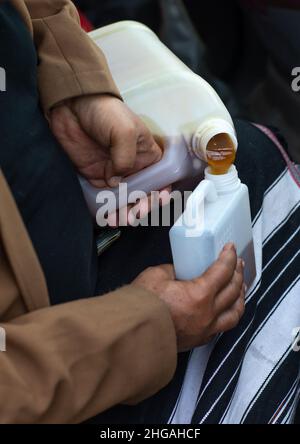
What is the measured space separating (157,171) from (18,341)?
370mm

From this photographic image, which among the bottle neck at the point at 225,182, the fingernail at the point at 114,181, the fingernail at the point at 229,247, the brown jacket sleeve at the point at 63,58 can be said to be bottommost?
the fingernail at the point at 114,181

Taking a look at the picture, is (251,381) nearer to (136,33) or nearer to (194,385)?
(194,385)

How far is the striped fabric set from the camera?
890 millimetres

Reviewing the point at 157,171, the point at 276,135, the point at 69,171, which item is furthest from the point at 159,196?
the point at 276,135

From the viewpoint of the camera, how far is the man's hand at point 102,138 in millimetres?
905

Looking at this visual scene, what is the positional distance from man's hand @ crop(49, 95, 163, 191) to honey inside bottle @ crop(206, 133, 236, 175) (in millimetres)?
94

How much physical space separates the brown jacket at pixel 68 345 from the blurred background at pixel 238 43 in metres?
0.94

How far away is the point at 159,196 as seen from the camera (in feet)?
3.26

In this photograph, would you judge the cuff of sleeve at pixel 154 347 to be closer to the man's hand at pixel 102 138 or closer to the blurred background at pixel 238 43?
the man's hand at pixel 102 138

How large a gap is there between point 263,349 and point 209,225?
0.24 metres

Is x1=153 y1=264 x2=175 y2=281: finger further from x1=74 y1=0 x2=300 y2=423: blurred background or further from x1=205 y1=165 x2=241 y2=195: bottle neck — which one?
x1=74 y1=0 x2=300 y2=423: blurred background

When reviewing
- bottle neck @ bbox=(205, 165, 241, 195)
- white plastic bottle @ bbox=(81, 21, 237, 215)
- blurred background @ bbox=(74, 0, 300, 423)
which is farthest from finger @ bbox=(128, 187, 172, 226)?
blurred background @ bbox=(74, 0, 300, 423)

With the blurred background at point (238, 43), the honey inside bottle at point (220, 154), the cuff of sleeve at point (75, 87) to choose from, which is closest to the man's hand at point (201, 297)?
the honey inside bottle at point (220, 154)

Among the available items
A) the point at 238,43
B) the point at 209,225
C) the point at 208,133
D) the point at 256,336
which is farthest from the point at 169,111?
the point at 238,43
